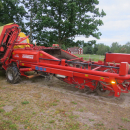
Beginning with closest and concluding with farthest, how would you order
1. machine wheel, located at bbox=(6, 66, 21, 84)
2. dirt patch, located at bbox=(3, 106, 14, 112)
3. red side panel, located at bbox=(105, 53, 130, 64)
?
dirt patch, located at bbox=(3, 106, 14, 112) → red side panel, located at bbox=(105, 53, 130, 64) → machine wheel, located at bbox=(6, 66, 21, 84)

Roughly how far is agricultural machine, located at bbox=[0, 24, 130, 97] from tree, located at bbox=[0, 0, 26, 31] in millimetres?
9562

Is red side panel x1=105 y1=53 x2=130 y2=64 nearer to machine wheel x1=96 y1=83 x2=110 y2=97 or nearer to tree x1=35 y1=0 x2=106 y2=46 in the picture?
machine wheel x1=96 y1=83 x2=110 y2=97

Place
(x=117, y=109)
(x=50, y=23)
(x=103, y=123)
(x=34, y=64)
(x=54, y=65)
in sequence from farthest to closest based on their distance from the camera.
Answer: (x=50, y=23) < (x=34, y=64) < (x=54, y=65) < (x=117, y=109) < (x=103, y=123)

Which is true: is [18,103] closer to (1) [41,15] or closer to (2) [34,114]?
(2) [34,114]

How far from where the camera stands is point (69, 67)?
480 centimetres

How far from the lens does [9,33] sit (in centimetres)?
684

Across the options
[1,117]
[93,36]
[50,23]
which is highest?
[50,23]

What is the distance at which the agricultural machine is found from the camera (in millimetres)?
4050

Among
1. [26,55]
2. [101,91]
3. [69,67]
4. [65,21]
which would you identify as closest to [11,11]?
[65,21]

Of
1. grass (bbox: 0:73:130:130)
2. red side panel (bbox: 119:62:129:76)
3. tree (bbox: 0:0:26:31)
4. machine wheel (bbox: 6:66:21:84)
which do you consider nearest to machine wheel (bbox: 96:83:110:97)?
grass (bbox: 0:73:130:130)

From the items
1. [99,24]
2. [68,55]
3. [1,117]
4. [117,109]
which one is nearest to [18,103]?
[1,117]

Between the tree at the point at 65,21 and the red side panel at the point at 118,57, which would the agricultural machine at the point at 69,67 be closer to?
the red side panel at the point at 118,57

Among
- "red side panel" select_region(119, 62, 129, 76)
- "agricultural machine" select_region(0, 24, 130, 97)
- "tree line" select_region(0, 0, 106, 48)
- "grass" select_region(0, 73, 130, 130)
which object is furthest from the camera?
"tree line" select_region(0, 0, 106, 48)

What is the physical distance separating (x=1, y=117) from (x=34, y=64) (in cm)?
282
